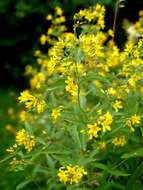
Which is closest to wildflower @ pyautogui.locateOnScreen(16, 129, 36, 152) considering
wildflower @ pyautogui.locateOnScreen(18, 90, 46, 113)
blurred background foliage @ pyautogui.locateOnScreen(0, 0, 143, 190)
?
wildflower @ pyautogui.locateOnScreen(18, 90, 46, 113)

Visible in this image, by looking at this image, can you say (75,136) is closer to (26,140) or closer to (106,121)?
(26,140)

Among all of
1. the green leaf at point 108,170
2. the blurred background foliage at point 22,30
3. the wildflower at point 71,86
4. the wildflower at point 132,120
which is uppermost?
the blurred background foliage at point 22,30

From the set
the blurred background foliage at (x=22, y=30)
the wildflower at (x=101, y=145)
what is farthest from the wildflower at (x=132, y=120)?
the blurred background foliage at (x=22, y=30)

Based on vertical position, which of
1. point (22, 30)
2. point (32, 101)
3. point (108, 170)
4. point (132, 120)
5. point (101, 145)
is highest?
point (22, 30)

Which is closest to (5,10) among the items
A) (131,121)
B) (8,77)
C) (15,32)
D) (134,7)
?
(15,32)

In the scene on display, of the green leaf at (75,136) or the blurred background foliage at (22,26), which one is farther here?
the blurred background foliage at (22,26)

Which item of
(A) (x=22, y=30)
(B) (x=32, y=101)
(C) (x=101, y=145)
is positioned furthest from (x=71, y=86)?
(A) (x=22, y=30)

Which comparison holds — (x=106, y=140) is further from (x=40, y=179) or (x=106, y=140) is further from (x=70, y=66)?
(x=40, y=179)

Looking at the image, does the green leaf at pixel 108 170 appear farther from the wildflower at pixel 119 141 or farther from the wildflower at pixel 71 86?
the wildflower at pixel 71 86

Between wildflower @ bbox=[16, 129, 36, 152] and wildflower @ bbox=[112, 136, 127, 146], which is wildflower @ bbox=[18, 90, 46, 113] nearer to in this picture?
wildflower @ bbox=[16, 129, 36, 152]
